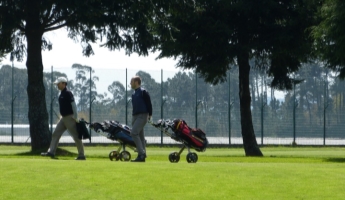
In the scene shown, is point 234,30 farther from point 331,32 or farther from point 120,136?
point 120,136

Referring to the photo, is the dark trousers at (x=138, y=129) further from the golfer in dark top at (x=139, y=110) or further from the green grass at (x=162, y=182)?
the green grass at (x=162, y=182)

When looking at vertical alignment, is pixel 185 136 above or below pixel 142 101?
below

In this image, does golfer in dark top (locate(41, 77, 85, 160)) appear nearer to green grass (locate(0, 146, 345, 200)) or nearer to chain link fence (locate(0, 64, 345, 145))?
green grass (locate(0, 146, 345, 200))

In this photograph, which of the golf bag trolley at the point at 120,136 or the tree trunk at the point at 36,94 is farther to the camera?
the tree trunk at the point at 36,94

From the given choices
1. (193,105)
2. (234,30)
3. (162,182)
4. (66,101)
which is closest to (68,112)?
(66,101)

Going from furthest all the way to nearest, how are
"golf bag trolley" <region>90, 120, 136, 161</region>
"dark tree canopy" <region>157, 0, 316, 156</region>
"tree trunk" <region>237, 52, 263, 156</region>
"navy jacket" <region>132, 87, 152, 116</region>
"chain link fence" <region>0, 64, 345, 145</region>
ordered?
1. "chain link fence" <region>0, 64, 345, 145</region>
2. "tree trunk" <region>237, 52, 263, 156</region>
3. "dark tree canopy" <region>157, 0, 316, 156</region>
4. "golf bag trolley" <region>90, 120, 136, 161</region>
5. "navy jacket" <region>132, 87, 152, 116</region>

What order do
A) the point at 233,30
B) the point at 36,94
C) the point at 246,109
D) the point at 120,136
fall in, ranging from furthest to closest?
1. the point at 246,109
2. the point at 233,30
3. the point at 36,94
4. the point at 120,136

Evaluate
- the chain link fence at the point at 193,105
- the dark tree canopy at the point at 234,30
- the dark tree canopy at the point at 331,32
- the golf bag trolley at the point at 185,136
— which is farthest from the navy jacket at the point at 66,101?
the chain link fence at the point at 193,105

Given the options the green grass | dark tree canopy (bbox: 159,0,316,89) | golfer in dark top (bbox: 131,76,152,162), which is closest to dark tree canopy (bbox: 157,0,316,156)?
dark tree canopy (bbox: 159,0,316,89)

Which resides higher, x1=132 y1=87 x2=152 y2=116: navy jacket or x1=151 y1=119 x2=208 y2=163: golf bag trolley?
x1=132 y1=87 x2=152 y2=116: navy jacket

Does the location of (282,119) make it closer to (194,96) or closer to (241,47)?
(194,96)

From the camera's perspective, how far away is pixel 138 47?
31.9 meters

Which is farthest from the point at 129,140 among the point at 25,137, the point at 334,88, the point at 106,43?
the point at 334,88

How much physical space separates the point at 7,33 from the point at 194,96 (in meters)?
19.4
